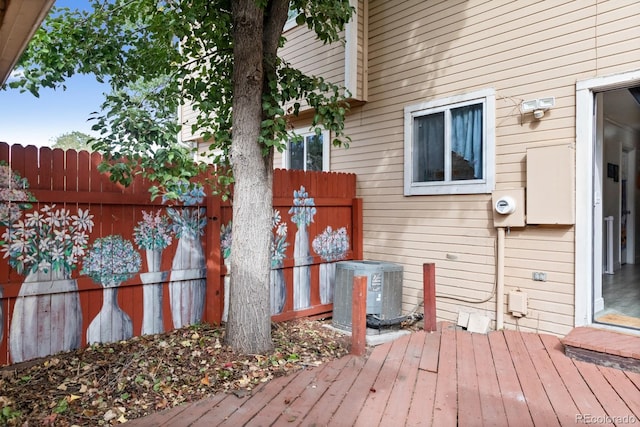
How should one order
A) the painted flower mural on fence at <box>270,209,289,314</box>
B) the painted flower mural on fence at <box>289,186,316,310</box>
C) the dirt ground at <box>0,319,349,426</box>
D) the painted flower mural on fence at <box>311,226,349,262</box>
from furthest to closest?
the painted flower mural on fence at <box>311,226,349,262</box> < the painted flower mural on fence at <box>289,186,316,310</box> < the painted flower mural on fence at <box>270,209,289,314</box> < the dirt ground at <box>0,319,349,426</box>

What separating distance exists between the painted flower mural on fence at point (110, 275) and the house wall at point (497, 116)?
3.44 m


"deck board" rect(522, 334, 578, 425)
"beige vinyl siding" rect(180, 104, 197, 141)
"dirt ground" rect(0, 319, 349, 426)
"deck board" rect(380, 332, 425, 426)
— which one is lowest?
"deck board" rect(380, 332, 425, 426)

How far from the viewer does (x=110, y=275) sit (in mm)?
3666

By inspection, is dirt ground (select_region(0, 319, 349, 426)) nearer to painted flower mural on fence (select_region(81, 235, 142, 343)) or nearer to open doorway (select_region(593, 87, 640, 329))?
painted flower mural on fence (select_region(81, 235, 142, 343))

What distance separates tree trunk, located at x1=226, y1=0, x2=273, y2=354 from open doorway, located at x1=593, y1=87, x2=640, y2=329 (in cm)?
340

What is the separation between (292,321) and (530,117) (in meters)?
3.65

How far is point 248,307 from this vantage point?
363cm

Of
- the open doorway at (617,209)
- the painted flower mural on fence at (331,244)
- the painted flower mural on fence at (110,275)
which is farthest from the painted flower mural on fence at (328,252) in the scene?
the open doorway at (617,209)

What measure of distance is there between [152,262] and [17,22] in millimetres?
2332

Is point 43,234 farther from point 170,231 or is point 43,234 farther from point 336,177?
point 336,177

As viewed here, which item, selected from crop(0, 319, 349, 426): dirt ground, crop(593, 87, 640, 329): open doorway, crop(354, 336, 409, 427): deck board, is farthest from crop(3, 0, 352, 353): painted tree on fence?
crop(593, 87, 640, 329): open doorway

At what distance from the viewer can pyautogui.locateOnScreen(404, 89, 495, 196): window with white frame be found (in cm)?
473

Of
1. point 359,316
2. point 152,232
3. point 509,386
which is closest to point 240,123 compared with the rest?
point 152,232

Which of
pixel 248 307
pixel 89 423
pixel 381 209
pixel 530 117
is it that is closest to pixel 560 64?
pixel 530 117
